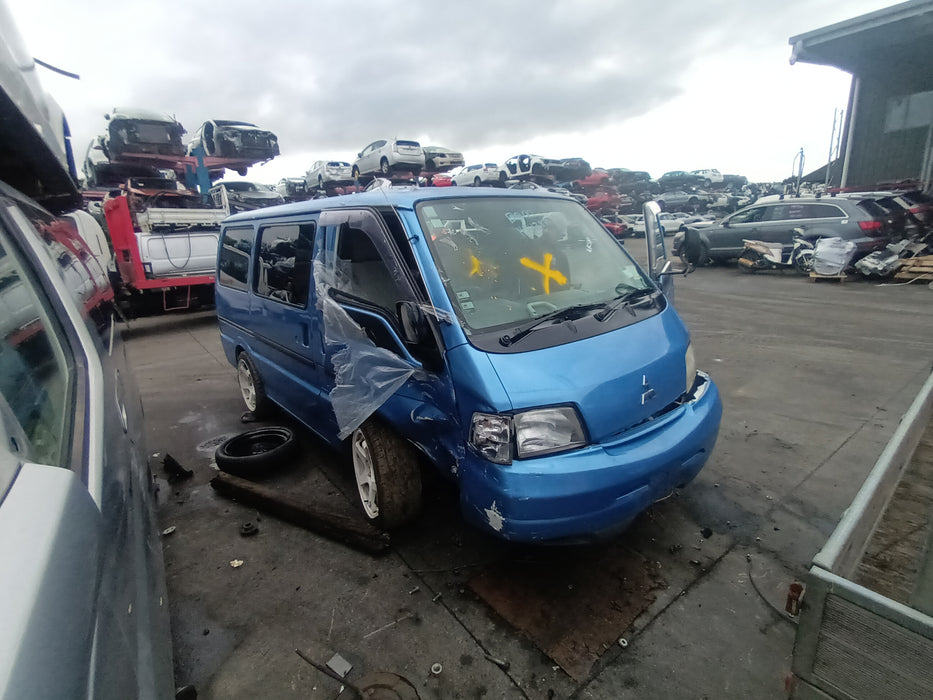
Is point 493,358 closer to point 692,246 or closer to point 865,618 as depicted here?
point 865,618

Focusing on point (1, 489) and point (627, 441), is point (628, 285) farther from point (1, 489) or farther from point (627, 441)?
point (1, 489)

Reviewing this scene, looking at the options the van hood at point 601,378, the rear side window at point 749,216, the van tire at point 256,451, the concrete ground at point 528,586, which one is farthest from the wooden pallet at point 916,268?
the van tire at point 256,451

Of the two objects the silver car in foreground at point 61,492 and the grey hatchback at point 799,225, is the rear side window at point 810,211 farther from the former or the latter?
the silver car in foreground at point 61,492

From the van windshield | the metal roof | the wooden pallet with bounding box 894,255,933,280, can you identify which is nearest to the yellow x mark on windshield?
the van windshield

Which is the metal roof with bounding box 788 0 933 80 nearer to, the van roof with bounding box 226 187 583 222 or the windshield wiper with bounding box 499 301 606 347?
the van roof with bounding box 226 187 583 222

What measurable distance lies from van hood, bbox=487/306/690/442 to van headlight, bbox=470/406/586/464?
48 millimetres

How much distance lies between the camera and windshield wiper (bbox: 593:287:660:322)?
2587 millimetres

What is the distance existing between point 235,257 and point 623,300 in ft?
11.1

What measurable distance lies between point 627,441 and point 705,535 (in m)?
1.00

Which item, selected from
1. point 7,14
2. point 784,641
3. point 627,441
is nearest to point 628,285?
point 627,441

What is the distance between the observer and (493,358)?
219cm

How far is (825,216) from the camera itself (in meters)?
10.8

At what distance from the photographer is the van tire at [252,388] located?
440 cm

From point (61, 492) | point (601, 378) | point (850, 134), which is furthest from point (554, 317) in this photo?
point (850, 134)
